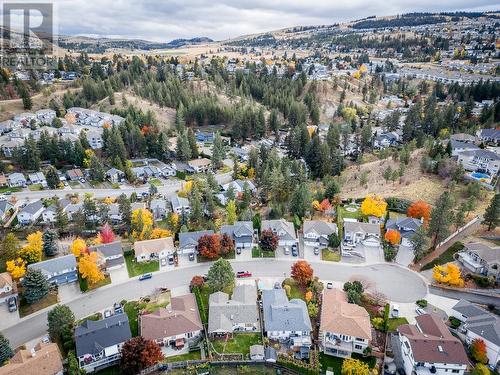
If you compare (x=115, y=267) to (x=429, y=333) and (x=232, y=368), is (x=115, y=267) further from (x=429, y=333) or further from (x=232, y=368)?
(x=429, y=333)

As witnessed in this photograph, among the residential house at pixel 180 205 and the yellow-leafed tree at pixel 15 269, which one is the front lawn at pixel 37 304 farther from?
the residential house at pixel 180 205

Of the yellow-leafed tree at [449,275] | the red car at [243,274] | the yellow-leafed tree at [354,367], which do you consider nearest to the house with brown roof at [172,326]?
the red car at [243,274]

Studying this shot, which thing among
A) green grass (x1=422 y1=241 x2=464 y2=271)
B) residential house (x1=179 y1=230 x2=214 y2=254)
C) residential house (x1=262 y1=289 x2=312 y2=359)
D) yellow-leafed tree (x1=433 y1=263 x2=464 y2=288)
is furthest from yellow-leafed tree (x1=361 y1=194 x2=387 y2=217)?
residential house (x1=179 y1=230 x2=214 y2=254)

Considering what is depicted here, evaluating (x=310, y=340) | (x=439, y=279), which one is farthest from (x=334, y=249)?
(x=310, y=340)

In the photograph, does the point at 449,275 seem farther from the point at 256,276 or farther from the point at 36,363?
the point at 36,363

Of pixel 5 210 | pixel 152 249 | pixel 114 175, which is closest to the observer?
pixel 152 249

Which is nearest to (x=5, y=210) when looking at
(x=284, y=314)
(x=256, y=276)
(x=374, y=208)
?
(x=256, y=276)

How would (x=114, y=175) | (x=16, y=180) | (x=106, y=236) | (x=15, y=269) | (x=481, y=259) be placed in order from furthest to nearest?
(x=114, y=175)
(x=16, y=180)
(x=106, y=236)
(x=15, y=269)
(x=481, y=259)

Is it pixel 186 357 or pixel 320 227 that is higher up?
pixel 320 227
